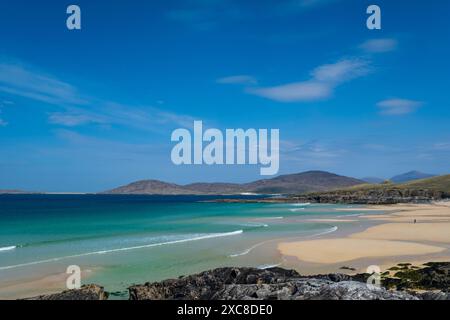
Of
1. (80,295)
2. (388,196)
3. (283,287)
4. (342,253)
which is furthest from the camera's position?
(388,196)

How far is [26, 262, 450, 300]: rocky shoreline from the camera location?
8641 mm

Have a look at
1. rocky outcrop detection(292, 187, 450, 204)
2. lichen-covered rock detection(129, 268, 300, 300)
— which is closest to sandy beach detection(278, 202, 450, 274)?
lichen-covered rock detection(129, 268, 300, 300)

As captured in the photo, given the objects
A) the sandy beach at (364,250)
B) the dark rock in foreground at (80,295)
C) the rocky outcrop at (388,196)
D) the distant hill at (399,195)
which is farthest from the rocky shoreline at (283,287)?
the rocky outcrop at (388,196)

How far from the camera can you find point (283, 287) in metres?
9.36

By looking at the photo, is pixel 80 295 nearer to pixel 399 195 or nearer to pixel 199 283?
pixel 199 283

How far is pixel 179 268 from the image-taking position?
22.1 m

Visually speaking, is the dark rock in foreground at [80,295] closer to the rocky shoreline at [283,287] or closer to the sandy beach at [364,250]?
the rocky shoreline at [283,287]

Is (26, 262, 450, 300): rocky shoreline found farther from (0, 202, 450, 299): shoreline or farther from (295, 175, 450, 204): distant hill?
(295, 175, 450, 204): distant hill

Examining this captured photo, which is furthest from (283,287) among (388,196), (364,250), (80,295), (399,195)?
(399,195)
